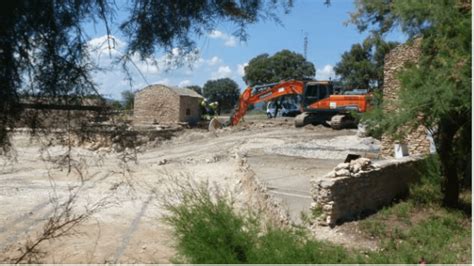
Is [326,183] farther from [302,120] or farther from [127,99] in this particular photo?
[302,120]

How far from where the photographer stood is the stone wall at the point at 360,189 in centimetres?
874

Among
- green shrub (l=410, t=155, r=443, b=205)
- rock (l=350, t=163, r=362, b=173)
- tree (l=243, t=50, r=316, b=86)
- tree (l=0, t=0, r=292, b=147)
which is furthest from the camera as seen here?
tree (l=243, t=50, r=316, b=86)

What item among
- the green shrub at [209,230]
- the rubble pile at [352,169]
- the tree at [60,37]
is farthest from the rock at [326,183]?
the tree at [60,37]

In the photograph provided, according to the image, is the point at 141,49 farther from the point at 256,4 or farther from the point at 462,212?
the point at 462,212

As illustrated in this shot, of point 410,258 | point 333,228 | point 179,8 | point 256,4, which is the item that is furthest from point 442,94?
point 179,8

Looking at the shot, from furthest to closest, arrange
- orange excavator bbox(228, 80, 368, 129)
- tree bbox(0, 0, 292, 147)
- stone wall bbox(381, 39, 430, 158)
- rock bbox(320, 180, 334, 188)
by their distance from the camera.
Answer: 1. orange excavator bbox(228, 80, 368, 129)
2. stone wall bbox(381, 39, 430, 158)
3. rock bbox(320, 180, 334, 188)
4. tree bbox(0, 0, 292, 147)

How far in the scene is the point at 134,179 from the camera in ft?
36.7

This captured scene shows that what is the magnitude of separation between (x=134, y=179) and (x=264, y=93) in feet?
71.5

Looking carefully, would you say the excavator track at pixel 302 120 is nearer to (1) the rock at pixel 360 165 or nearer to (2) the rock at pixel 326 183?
(1) the rock at pixel 360 165

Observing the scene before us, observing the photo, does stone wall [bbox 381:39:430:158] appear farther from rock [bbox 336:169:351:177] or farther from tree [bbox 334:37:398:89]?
tree [bbox 334:37:398:89]

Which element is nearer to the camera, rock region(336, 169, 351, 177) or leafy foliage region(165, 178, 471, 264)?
leafy foliage region(165, 178, 471, 264)

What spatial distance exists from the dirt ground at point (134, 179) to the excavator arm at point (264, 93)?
7.04 feet

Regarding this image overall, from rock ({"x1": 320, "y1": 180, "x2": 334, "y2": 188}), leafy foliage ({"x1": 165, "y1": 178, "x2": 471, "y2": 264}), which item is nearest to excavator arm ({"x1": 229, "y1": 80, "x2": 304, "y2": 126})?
rock ({"x1": 320, "y1": 180, "x2": 334, "y2": 188})

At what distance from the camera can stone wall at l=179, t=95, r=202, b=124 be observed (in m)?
38.9
